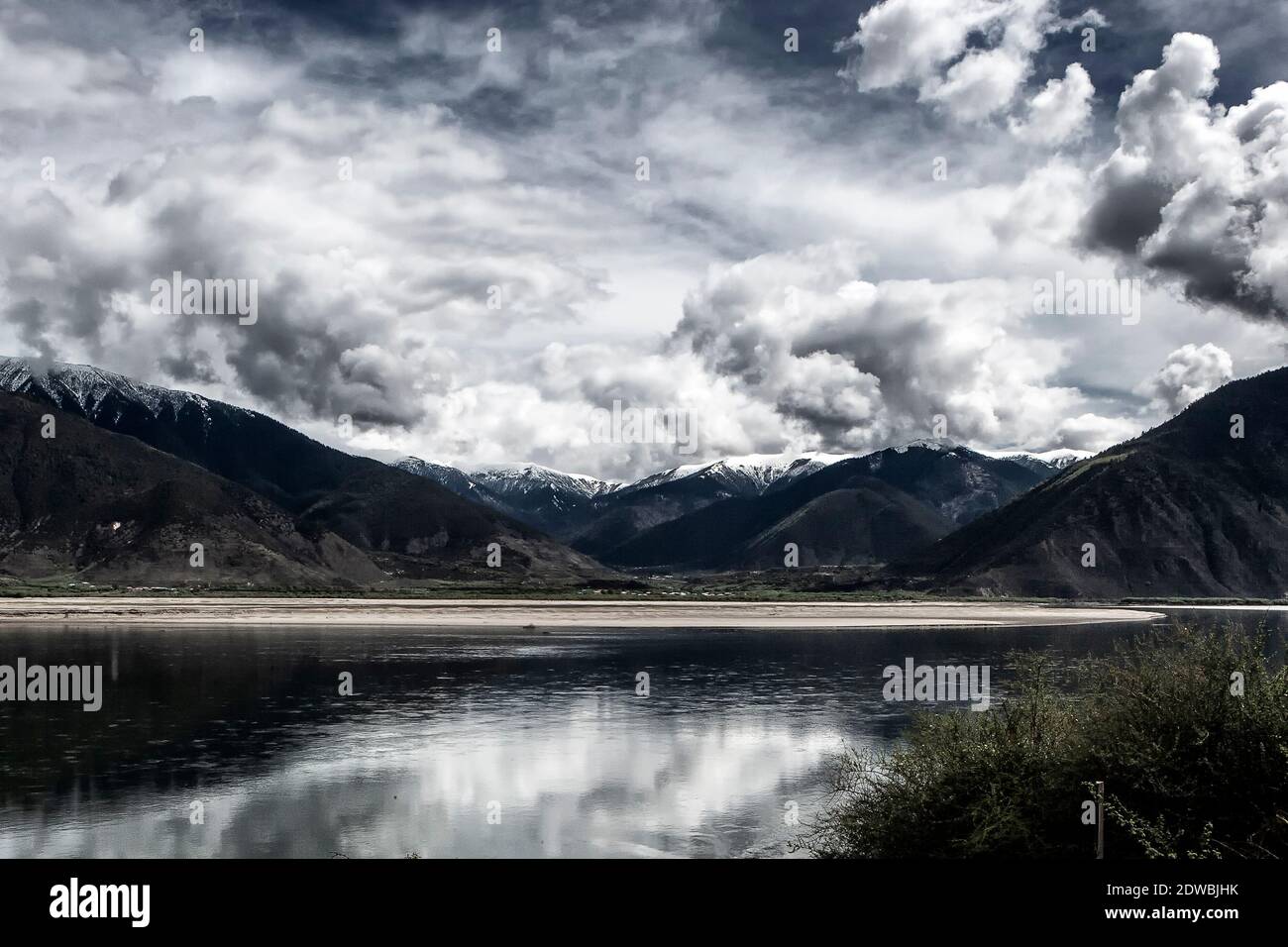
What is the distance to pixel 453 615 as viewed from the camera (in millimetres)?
158875

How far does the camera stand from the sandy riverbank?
136m

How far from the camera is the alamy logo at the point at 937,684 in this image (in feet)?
194

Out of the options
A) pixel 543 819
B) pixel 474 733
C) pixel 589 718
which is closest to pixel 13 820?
pixel 543 819
